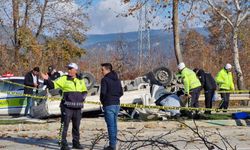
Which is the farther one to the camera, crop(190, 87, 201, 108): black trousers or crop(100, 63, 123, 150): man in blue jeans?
crop(190, 87, 201, 108): black trousers

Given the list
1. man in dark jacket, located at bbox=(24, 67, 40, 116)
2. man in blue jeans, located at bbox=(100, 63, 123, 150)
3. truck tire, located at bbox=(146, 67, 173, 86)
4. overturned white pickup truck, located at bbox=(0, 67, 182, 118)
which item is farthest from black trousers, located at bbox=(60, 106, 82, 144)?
truck tire, located at bbox=(146, 67, 173, 86)

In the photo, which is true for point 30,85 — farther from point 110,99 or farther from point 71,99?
point 110,99

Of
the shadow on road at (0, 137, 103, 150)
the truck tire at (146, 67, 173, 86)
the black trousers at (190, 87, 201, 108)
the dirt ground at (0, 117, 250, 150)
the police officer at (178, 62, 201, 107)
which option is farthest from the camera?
the truck tire at (146, 67, 173, 86)

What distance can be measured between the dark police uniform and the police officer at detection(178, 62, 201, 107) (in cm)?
480

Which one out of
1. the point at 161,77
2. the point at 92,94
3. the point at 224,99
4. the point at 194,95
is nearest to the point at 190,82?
the point at 194,95

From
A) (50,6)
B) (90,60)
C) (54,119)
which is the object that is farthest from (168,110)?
(90,60)

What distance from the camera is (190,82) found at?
1427 cm

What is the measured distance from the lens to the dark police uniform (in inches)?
382

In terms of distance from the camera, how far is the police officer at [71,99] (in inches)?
382

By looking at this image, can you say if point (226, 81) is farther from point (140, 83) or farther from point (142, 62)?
point (142, 62)

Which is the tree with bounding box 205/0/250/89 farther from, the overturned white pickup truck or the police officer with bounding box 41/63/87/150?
the police officer with bounding box 41/63/87/150

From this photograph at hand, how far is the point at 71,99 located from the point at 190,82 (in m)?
5.38

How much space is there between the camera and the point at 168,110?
14.5 m

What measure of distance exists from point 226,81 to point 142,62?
2054 cm
